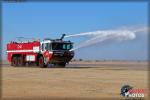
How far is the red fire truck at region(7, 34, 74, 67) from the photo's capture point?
158 ft

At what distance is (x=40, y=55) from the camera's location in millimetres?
49844

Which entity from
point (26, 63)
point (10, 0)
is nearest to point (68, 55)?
point (26, 63)

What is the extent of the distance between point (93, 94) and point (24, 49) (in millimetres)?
32783

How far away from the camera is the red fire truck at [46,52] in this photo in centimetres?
4825

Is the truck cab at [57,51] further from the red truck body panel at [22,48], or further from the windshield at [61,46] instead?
the red truck body panel at [22,48]

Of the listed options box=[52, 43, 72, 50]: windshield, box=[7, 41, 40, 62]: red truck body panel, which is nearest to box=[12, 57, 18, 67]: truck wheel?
box=[7, 41, 40, 62]: red truck body panel

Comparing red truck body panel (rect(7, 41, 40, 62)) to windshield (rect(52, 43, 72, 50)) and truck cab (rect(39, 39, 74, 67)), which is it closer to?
truck cab (rect(39, 39, 74, 67))

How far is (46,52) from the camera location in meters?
48.5

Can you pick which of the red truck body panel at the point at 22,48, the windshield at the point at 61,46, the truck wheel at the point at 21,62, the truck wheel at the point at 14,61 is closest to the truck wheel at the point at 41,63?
the red truck body panel at the point at 22,48

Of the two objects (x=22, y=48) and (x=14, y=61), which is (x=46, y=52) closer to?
(x=22, y=48)

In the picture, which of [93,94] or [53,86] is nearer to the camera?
[93,94]

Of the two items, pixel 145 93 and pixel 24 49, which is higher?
pixel 24 49

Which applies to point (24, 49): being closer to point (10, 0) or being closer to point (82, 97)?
point (10, 0)

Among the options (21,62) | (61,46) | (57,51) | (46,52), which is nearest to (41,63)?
(46,52)
